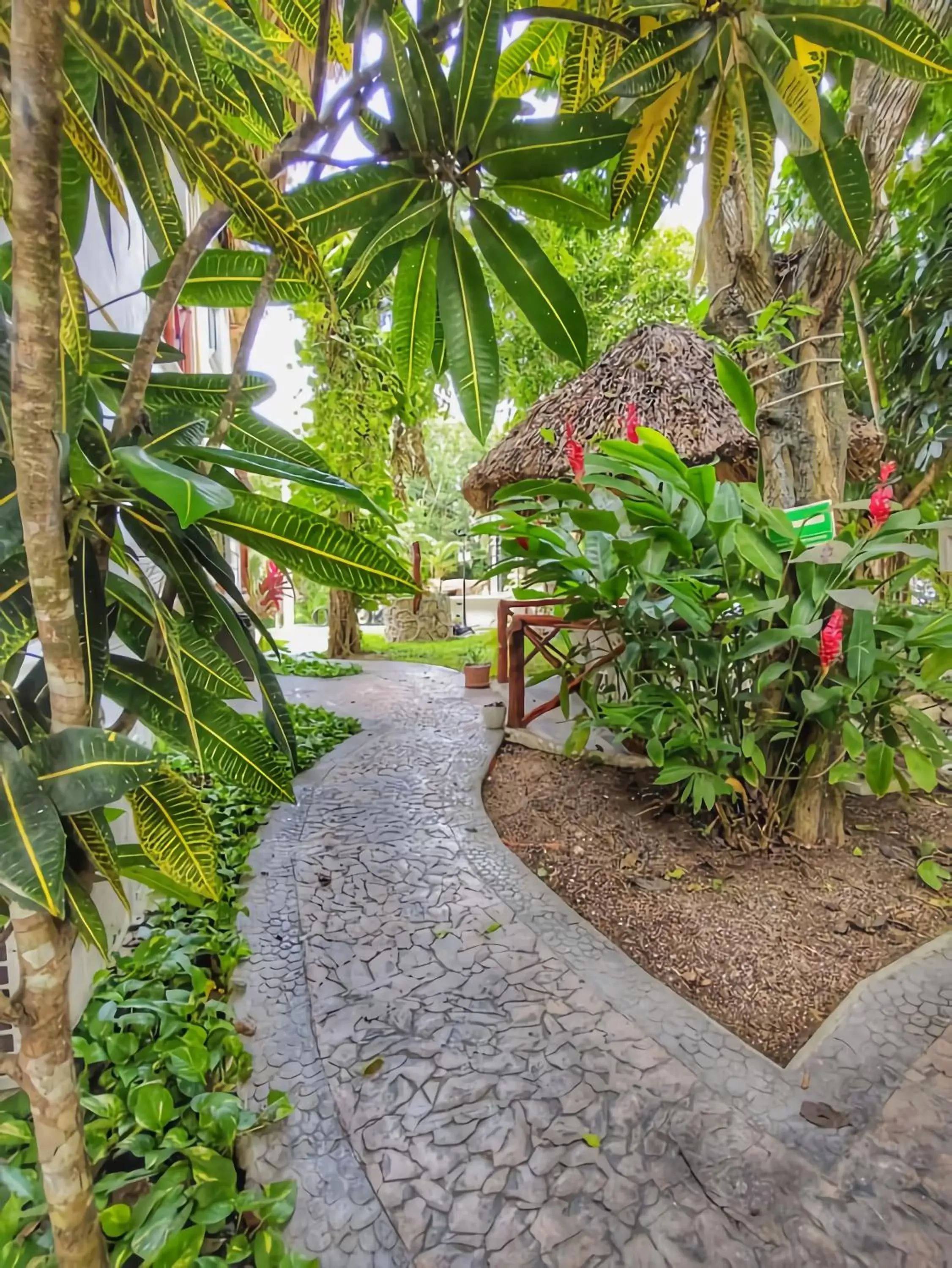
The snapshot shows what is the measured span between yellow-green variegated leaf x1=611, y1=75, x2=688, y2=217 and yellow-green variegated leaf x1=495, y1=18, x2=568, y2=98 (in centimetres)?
22

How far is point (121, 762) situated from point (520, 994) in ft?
3.86

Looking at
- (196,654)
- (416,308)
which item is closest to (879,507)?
(416,308)

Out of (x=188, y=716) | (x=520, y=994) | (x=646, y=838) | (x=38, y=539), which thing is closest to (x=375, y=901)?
(x=520, y=994)

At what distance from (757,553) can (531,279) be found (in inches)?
39.9

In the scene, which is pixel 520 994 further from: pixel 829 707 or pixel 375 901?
pixel 829 707

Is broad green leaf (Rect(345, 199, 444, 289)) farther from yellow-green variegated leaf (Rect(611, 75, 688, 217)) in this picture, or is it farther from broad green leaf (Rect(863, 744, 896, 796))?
broad green leaf (Rect(863, 744, 896, 796))

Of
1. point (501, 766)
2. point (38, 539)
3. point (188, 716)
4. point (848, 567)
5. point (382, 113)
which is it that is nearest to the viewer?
point (38, 539)

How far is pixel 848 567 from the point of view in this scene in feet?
5.49

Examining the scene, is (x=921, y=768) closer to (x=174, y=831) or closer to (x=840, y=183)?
(x=840, y=183)

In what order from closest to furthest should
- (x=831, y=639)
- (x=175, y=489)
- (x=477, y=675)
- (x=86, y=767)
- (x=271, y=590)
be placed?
(x=175, y=489), (x=86, y=767), (x=831, y=639), (x=477, y=675), (x=271, y=590)

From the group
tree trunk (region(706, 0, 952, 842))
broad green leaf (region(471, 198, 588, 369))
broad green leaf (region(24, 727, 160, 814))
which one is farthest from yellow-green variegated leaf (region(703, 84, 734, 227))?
broad green leaf (region(24, 727, 160, 814))

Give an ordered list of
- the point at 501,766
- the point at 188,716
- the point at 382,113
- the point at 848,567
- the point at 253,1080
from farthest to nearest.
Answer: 1. the point at 501,766
2. the point at 848,567
3. the point at 253,1080
4. the point at 382,113
5. the point at 188,716

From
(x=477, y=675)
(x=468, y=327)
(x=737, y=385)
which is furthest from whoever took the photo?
(x=477, y=675)

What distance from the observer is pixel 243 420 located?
83 centimetres
